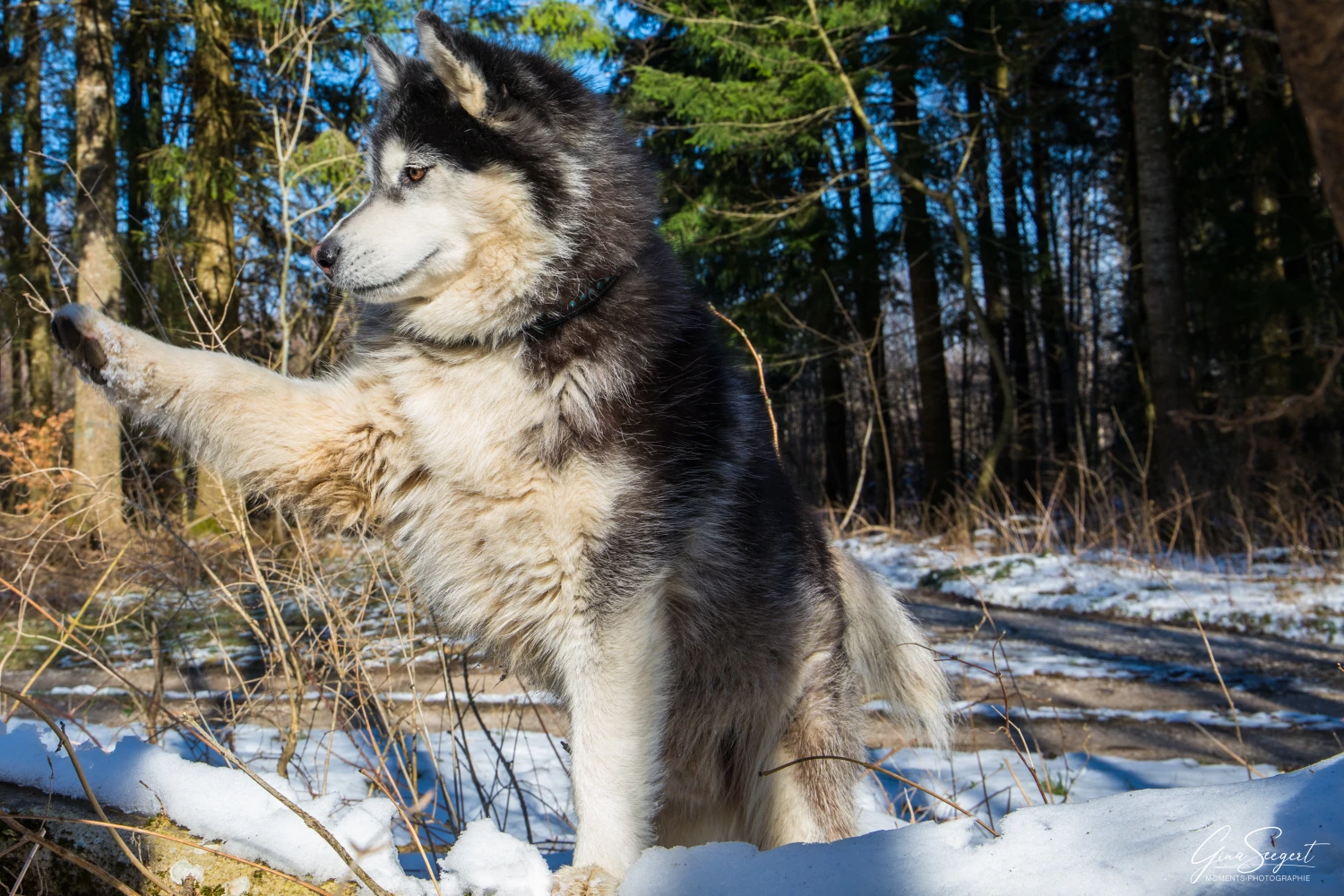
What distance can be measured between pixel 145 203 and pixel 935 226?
1212 cm

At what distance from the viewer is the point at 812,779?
2.52m

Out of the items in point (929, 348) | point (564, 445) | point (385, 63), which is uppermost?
point (929, 348)

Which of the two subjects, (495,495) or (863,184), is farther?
(863,184)

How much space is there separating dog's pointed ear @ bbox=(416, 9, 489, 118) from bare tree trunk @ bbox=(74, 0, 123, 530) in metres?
7.51

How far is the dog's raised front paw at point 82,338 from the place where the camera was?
2.05 m

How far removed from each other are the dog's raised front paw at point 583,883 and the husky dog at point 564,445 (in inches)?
1.6

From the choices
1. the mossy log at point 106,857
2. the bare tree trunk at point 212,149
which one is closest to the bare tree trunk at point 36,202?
the bare tree trunk at point 212,149

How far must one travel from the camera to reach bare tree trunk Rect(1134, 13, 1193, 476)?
10312 millimetres

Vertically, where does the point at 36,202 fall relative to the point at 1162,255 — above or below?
above

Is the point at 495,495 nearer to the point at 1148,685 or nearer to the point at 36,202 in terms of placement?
the point at 1148,685

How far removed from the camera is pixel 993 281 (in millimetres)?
16688

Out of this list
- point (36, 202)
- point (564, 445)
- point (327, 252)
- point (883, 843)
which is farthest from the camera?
point (36, 202)

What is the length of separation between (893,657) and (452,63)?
2321 millimetres

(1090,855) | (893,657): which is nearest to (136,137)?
(893,657)
